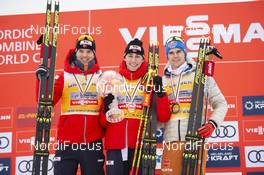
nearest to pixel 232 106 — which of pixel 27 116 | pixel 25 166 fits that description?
pixel 27 116

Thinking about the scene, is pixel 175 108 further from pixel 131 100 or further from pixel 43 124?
pixel 43 124

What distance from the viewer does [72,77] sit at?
12.8 feet

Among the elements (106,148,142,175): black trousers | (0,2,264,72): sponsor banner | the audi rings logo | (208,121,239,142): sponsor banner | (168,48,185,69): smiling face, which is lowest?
(106,148,142,175): black trousers

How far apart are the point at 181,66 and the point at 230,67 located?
177 centimetres

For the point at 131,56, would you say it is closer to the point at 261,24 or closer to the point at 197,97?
the point at 197,97

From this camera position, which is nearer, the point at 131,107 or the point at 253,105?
the point at 131,107

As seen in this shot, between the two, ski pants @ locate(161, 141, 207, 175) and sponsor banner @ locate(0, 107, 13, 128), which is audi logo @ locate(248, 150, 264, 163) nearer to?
ski pants @ locate(161, 141, 207, 175)

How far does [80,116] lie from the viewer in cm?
380

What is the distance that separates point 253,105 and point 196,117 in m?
1.91

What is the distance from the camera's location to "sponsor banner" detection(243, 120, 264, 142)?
17.2ft

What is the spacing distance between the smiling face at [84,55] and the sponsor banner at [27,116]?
166cm

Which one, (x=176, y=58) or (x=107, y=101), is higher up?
(x=176, y=58)

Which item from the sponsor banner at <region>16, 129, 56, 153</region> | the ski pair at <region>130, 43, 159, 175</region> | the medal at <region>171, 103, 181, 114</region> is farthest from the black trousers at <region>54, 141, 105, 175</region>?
the sponsor banner at <region>16, 129, 56, 153</region>

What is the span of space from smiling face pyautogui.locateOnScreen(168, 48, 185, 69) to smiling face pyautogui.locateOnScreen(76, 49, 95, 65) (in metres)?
0.72
